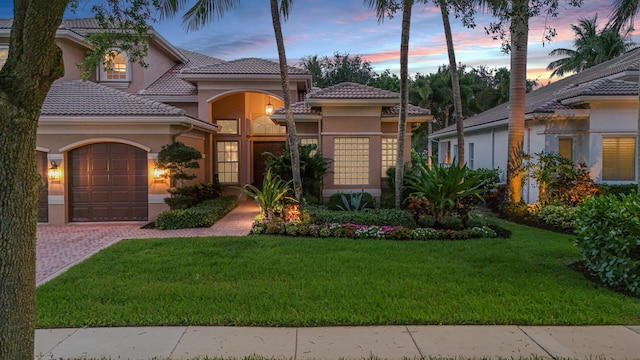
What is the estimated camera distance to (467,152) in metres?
23.5

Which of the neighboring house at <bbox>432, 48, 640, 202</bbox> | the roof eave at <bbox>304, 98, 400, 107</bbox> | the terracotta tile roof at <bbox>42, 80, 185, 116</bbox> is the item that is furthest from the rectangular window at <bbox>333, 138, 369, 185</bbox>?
the neighboring house at <bbox>432, 48, 640, 202</bbox>

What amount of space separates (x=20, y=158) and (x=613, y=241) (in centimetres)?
749

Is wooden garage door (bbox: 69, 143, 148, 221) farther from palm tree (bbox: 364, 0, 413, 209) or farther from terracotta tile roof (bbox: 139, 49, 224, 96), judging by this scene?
palm tree (bbox: 364, 0, 413, 209)

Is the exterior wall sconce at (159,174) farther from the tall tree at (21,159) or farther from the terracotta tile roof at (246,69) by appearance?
the tall tree at (21,159)

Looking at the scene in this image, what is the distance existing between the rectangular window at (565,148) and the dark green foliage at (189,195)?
12.2m

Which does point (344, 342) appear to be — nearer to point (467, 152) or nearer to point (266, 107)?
point (266, 107)

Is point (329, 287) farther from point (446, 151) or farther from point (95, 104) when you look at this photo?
point (446, 151)

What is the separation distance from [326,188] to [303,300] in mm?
9155

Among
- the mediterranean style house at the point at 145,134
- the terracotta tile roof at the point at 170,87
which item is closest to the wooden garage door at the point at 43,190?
the mediterranean style house at the point at 145,134

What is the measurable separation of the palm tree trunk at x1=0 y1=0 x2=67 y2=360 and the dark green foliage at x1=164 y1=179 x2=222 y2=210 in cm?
1044

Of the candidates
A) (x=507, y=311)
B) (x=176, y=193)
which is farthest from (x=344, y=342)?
(x=176, y=193)

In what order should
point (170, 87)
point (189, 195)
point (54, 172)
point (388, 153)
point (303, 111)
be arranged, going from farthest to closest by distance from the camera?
point (170, 87) → point (388, 153) → point (303, 111) → point (189, 195) → point (54, 172)

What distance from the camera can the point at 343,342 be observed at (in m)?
4.91

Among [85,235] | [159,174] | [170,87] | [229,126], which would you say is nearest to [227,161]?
[229,126]
